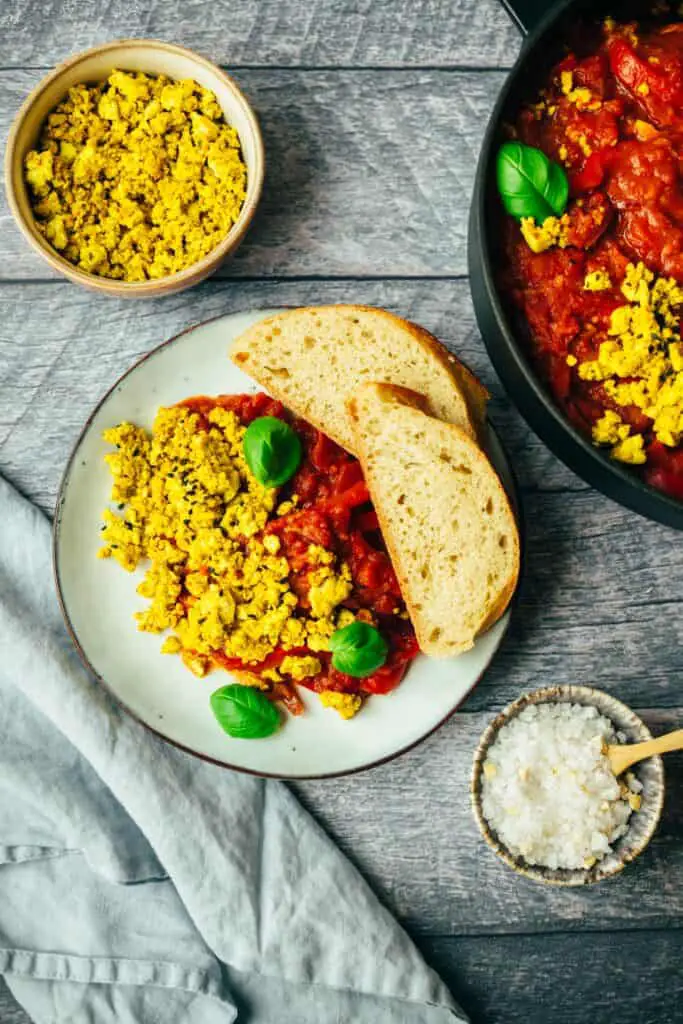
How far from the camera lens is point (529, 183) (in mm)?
1617

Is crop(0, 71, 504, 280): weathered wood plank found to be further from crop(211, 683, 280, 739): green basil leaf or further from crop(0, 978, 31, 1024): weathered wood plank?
crop(0, 978, 31, 1024): weathered wood plank

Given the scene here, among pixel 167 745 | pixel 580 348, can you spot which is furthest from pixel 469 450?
pixel 167 745

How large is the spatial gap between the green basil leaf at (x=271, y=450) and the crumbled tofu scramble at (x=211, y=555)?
2.0 inches

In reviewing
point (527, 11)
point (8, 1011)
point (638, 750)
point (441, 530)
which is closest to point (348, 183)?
point (527, 11)

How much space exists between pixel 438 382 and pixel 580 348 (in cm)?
29

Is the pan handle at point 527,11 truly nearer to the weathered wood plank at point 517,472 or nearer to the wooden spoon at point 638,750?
the weathered wood plank at point 517,472

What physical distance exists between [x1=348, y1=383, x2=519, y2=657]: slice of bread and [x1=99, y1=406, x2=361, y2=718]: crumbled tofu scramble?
0.14 metres

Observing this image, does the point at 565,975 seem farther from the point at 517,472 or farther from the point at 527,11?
the point at 527,11

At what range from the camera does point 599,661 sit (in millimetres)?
2076

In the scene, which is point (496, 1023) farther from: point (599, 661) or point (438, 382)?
point (438, 382)

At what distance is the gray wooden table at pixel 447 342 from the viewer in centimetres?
205

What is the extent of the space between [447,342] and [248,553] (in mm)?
611

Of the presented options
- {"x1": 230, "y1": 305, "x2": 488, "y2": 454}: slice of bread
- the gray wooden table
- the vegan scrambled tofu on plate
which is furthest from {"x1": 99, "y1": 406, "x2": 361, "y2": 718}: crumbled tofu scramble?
the gray wooden table

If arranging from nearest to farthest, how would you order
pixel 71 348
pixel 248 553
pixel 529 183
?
pixel 529 183 → pixel 248 553 → pixel 71 348
